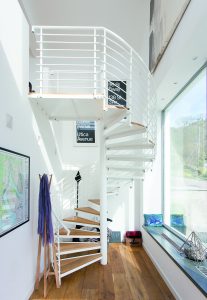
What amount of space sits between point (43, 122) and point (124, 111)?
1468mm

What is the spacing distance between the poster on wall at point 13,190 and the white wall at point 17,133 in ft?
0.29

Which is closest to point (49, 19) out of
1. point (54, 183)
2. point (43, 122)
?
point (43, 122)

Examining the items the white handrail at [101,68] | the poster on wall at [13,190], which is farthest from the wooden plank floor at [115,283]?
the white handrail at [101,68]

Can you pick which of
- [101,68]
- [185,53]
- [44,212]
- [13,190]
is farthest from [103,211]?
[185,53]

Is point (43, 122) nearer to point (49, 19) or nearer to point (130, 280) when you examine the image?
point (49, 19)

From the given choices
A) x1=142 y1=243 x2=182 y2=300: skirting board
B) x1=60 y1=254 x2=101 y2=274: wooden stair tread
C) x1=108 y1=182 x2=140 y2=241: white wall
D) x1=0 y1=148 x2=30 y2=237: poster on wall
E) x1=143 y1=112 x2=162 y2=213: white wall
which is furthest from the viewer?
x1=108 y1=182 x2=140 y2=241: white wall

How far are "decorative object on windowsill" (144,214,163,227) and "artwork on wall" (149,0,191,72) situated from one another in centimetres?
285

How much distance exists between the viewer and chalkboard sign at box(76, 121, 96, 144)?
4.93 metres

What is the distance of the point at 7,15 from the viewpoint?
220 cm

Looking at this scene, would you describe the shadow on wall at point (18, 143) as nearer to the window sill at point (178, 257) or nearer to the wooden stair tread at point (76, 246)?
the wooden stair tread at point (76, 246)

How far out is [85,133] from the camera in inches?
195

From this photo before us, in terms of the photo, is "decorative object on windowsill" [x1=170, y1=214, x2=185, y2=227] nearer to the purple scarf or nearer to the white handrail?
the white handrail

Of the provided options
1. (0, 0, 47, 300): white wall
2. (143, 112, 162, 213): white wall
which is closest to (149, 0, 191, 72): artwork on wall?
(143, 112, 162, 213): white wall

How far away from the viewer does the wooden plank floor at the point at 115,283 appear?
2736 millimetres
